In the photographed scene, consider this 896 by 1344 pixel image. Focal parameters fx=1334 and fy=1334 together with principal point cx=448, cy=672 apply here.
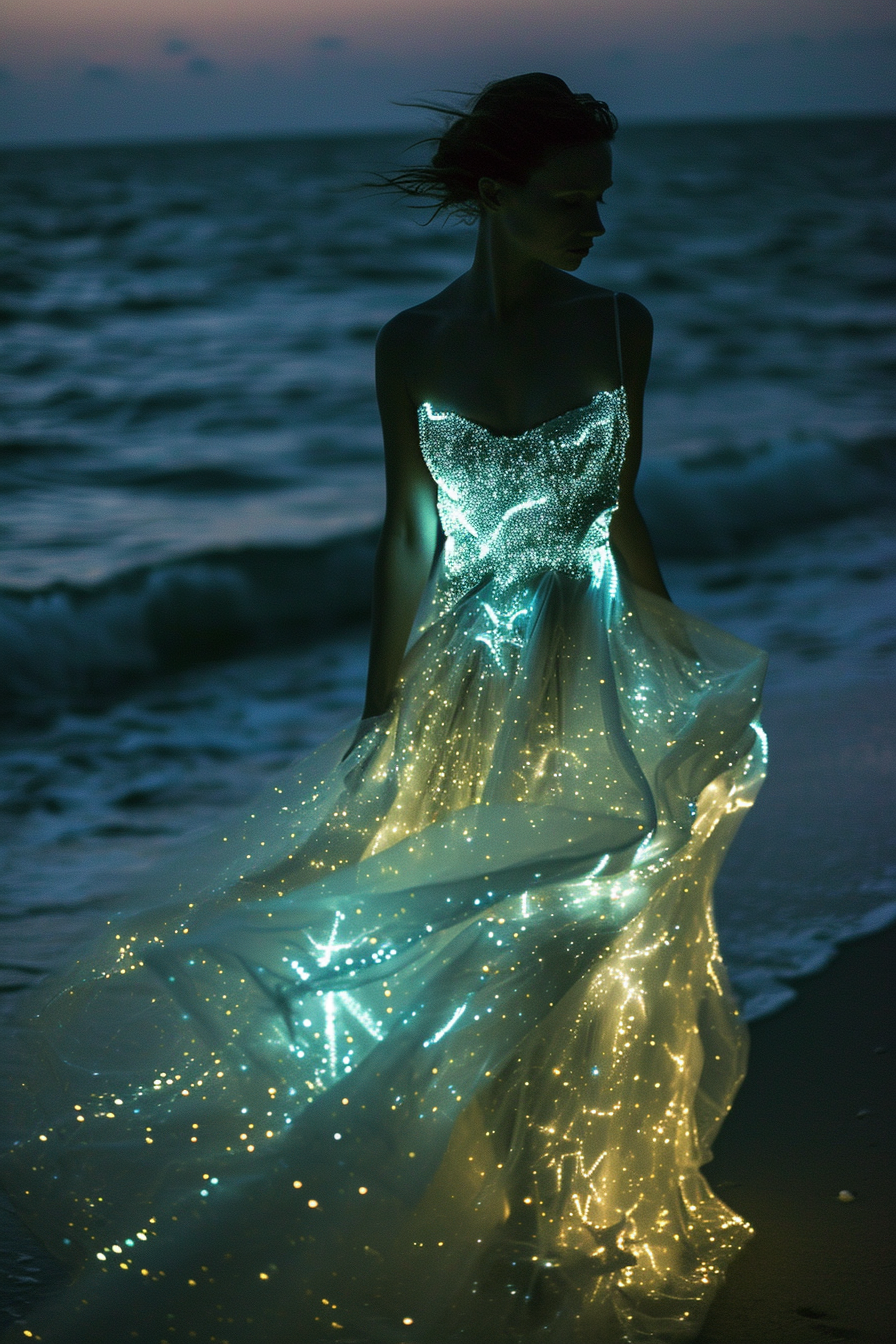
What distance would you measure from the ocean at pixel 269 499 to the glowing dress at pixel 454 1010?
1.81ft

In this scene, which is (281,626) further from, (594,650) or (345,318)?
(345,318)

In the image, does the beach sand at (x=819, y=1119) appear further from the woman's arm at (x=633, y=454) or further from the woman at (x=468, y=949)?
the woman's arm at (x=633, y=454)

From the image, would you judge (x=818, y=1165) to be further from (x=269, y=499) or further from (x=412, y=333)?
(x=269, y=499)

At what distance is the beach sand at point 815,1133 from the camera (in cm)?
251

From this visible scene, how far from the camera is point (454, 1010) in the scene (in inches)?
89.6

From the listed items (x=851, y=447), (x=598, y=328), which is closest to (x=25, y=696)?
(x=598, y=328)

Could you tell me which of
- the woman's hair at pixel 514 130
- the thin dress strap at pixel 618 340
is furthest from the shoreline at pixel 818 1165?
the woman's hair at pixel 514 130

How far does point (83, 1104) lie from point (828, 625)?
5345 mm

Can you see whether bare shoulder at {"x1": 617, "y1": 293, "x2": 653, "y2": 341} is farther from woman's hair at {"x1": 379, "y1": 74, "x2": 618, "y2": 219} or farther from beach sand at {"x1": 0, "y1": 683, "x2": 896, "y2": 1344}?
beach sand at {"x1": 0, "y1": 683, "x2": 896, "y2": 1344}

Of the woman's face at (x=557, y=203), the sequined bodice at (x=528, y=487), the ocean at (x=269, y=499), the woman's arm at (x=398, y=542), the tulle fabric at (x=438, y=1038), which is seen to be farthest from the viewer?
the ocean at (x=269, y=499)

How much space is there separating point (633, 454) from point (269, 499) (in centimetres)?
800

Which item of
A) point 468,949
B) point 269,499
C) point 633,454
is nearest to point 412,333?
point 633,454

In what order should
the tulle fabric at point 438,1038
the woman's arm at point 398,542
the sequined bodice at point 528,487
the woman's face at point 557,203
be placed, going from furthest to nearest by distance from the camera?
the woman's arm at point 398,542
the sequined bodice at point 528,487
the woman's face at point 557,203
the tulle fabric at point 438,1038

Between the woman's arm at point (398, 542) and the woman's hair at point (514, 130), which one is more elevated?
the woman's hair at point (514, 130)
